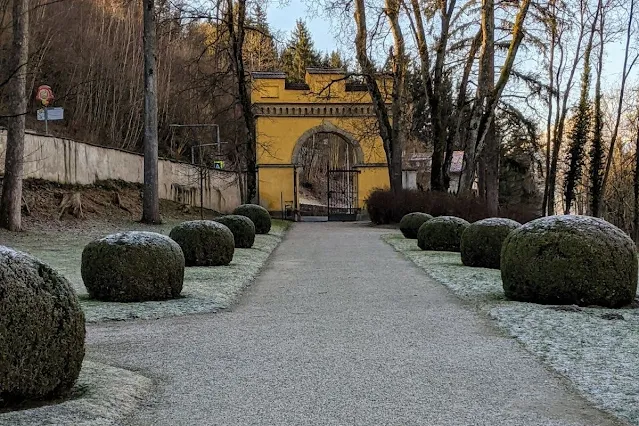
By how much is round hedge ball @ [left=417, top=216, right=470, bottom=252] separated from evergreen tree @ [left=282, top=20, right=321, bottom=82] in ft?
151

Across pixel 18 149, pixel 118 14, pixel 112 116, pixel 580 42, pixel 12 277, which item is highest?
pixel 118 14

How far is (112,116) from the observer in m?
35.0

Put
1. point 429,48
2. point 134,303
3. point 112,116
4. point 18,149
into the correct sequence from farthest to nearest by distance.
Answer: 1. point 112,116
2. point 429,48
3. point 18,149
4. point 134,303

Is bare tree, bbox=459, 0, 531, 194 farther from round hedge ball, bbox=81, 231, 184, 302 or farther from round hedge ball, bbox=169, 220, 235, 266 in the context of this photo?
round hedge ball, bbox=81, 231, 184, 302

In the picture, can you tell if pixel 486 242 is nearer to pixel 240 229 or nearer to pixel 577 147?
pixel 240 229

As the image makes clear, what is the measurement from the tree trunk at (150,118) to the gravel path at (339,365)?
14667 mm

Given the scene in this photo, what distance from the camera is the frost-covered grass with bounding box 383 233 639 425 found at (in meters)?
4.90

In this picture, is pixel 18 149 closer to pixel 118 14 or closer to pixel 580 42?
pixel 118 14

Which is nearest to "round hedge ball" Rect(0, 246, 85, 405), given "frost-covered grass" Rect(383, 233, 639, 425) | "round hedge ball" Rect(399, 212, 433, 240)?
"frost-covered grass" Rect(383, 233, 639, 425)

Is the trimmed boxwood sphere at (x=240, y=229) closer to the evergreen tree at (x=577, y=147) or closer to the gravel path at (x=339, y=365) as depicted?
the gravel path at (x=339, y=365)

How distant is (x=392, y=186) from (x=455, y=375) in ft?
80.7

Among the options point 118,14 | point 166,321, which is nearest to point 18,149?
point 166,321

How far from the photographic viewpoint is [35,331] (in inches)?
169

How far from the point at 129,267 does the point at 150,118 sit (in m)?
15.6
